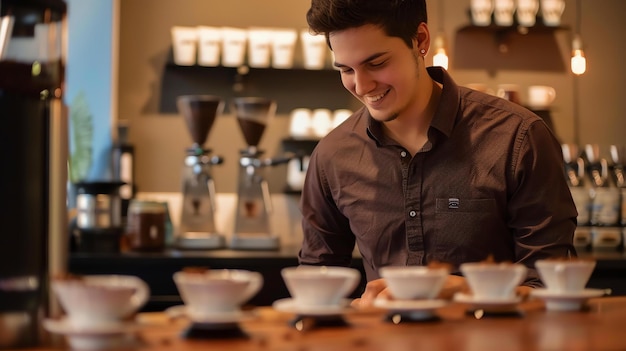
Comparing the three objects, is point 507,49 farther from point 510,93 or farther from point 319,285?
point 319,285

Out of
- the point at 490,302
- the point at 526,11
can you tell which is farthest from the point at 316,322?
the point at 526,11

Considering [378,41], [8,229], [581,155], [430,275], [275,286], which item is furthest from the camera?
[581,155]

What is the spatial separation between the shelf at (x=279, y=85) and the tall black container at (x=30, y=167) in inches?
134

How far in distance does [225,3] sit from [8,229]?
3.67 m

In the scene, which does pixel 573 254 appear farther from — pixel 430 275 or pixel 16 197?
pixel 16 197

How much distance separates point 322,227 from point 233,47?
2.26m

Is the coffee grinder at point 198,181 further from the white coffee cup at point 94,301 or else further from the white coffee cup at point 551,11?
the white coffee cup at point 94,301

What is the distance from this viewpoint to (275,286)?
147 inches

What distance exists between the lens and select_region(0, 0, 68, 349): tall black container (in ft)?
4.37

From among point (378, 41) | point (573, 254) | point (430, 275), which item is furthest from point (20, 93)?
point (573, 254)

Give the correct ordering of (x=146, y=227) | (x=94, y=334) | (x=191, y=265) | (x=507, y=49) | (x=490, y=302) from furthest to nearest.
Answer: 1. (x=507, y=49)
2. (x=146, y=227)
3. (x=191, y=265)
4. (x=490, y=302)
5. (x=94, y=334)

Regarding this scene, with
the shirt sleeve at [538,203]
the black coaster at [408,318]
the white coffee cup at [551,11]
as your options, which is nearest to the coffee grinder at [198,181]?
the white coffee cup at [551,11]

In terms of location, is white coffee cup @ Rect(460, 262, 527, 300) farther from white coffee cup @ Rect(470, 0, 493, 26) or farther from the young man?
white coffee cup @ Rect(470, 0, 493, 26)

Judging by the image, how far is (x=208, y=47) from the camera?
15.4 feet
